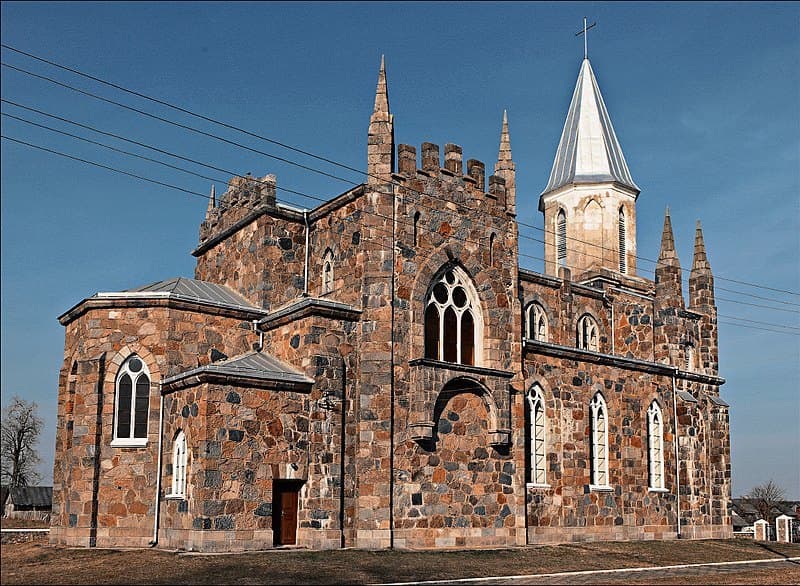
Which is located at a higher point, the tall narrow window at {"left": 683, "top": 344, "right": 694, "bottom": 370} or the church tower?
the church tower

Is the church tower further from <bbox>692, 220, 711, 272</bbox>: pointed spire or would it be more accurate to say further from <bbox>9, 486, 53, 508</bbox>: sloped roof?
<bbox>9, 486, 53, 508</bbox>: sloped roof

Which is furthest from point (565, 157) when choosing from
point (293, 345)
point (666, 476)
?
point (293, 345)

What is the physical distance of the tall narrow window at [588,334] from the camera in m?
39.4

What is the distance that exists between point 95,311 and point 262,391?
6202 mm

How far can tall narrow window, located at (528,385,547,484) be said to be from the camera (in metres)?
30.6

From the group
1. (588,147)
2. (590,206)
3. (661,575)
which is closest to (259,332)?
(661,575)

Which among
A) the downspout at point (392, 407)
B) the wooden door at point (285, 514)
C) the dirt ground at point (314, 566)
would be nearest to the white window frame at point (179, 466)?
the dirt ground at point (314, 566)

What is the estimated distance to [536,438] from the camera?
3098 centimetres

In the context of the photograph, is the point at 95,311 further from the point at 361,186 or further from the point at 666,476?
the point at 666,476

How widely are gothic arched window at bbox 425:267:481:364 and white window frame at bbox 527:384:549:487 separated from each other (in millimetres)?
3411

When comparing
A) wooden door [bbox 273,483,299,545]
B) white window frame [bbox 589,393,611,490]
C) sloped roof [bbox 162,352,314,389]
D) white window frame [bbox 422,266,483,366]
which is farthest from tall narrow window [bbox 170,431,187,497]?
white window frame [bbox 589,393,611,490]

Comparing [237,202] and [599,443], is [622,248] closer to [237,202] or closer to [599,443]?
[599,443]

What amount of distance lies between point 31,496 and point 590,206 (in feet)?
138

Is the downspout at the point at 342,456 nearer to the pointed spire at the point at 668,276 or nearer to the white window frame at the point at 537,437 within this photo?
the white window frame at the point at 537,437
